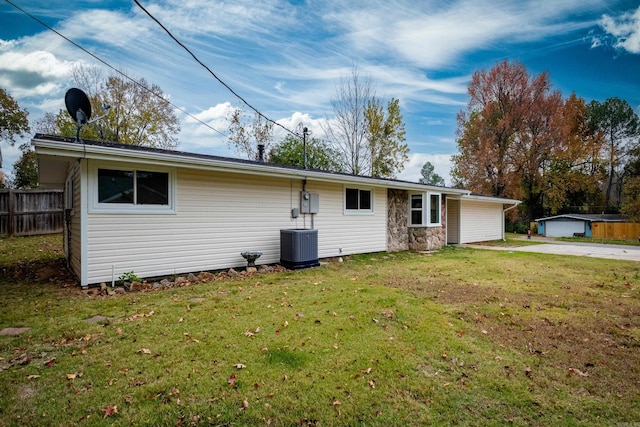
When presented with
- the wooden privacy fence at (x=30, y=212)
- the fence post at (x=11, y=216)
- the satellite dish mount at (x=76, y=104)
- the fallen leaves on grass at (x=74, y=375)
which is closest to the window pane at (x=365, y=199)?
the satellite dish mount at (x=76, y=104)

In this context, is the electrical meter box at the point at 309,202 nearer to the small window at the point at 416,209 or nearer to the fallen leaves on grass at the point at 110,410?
the small window at the point at 416,209

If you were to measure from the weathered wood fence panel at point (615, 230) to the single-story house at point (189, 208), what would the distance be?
65.5 ft

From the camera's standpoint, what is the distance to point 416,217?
480 inches

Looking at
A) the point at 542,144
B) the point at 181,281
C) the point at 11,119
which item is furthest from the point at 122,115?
the point at 542,144

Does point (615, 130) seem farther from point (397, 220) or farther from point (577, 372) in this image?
point (577, 372)

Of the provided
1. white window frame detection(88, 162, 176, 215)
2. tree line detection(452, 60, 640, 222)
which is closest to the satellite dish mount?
white window frame detection(88, 162, 176, 215)

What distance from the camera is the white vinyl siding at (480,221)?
15.5m

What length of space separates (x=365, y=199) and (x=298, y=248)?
3.85m

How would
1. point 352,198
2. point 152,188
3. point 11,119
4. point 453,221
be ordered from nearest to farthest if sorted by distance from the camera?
point 152,188, point 352,198, point 453,221, point 11,119

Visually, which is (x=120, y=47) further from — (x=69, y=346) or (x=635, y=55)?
(x=635, y=55)

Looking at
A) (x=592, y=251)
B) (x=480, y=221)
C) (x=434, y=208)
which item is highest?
(x=434, y=208)

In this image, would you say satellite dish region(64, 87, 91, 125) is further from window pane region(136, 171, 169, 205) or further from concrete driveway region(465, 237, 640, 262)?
concrete driveway region(465, 237, 640, 262)

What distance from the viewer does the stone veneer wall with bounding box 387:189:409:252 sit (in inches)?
453

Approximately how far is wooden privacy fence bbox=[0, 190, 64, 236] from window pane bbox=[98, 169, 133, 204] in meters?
9.69
